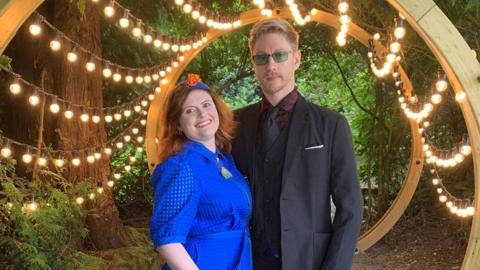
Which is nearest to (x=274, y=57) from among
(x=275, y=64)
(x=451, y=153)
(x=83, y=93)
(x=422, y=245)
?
(x=275, y=64)

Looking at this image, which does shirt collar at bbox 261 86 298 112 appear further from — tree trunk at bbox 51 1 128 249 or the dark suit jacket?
tree trunk at bbox 51 1 128 249

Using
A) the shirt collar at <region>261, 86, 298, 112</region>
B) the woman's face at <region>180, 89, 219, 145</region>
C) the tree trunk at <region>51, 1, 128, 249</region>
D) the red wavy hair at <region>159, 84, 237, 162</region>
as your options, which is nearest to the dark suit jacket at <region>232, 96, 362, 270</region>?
the shirt collar at <region>261, 86, 298, 112</region>

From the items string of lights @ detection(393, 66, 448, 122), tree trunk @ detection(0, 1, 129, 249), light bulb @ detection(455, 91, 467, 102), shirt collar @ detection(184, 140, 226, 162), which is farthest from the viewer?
tree trunk @ detection(0, 1, 129, 249)

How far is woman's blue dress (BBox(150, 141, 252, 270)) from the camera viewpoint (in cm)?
187

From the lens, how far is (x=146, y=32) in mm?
3695

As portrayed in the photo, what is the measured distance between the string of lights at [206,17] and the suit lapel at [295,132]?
1670 mm

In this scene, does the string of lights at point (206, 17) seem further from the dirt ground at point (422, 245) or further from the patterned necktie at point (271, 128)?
the dirt ground at point (422, 245)

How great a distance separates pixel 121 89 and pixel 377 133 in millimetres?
3475

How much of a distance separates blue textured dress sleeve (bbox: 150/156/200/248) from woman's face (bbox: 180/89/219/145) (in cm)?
18

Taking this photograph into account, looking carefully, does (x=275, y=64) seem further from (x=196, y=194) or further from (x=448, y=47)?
(x=448, y=47)

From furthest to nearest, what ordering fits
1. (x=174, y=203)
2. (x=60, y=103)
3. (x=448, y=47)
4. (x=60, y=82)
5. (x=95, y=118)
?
(x=60, y=82), (x=95, y=118), (x=60, y=103), (x=448, y=47), (x=174, y=203)

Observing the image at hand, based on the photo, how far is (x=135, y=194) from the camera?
25.8ft

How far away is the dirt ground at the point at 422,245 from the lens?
5.81 m

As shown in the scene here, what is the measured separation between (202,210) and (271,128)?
47cm
